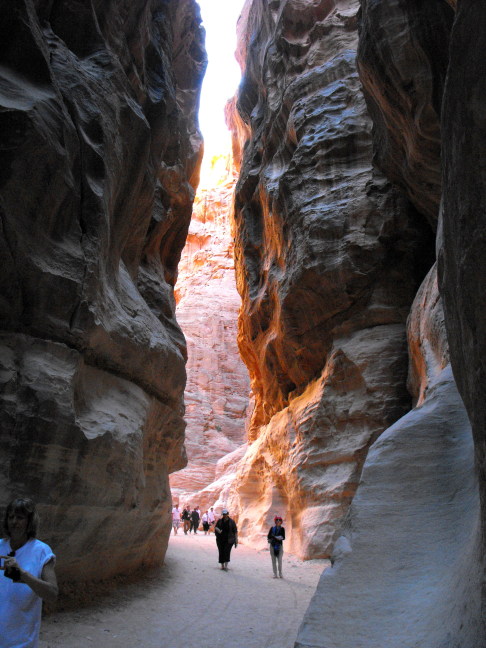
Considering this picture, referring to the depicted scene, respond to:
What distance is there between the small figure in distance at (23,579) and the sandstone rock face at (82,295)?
111 inches

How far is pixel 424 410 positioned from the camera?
5504 millimetres

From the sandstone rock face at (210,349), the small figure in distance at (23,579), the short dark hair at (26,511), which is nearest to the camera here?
the small figure in distance at (23,579)

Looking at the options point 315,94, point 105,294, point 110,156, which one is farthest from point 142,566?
point 315,94

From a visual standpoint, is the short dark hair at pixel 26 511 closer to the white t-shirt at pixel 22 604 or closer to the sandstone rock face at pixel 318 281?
the white t-shirt at pixel 22 604

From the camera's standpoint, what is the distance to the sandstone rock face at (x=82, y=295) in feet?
19.1

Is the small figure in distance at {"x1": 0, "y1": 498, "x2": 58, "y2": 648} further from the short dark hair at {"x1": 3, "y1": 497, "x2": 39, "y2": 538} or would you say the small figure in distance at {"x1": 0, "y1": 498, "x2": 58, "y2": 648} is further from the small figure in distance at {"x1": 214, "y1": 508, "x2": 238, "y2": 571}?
the small figure in distance at {"x1": 214, "y1": 508, "x2": 238, "y2": 571}

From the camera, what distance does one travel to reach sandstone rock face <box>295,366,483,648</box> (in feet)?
10.2

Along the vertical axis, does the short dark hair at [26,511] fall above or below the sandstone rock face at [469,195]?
below

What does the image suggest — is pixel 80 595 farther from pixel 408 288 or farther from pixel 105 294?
pixel 408 288

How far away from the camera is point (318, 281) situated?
14.5 metres

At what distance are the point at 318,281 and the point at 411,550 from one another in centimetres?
1086

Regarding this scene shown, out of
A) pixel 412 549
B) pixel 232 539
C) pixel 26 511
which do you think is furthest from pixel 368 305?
pixel 26 511

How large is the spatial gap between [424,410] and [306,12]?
17.3 meters

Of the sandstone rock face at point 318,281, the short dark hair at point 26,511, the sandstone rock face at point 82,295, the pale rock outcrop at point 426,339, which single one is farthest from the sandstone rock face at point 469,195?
the sandstone rock face at point 318,281
